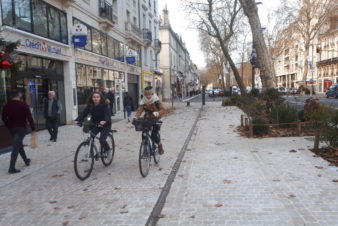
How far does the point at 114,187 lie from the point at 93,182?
0.54 meters

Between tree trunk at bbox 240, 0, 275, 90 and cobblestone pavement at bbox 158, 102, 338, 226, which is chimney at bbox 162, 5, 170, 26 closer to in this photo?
tree trunk at bbox 240, 0, 275, 90

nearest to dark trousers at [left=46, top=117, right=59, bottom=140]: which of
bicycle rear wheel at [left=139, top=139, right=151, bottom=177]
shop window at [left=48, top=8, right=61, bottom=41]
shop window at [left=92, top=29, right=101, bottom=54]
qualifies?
shop window at [left=48, top=8, right=61, bottom=41]

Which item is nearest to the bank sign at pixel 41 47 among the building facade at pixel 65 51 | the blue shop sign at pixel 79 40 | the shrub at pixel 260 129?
the building facade at pixel 65 51

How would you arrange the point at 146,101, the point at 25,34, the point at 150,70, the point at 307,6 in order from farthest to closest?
the point at 307,6
the point at 150,70
the point at 25,34
the point at 146,101

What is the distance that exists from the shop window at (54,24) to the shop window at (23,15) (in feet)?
5.21

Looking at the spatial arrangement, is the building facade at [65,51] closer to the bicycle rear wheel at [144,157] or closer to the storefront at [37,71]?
the storefront at [37,71]

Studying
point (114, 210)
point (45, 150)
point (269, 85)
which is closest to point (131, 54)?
point (269, 85)

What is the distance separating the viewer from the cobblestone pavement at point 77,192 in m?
A: 3.97

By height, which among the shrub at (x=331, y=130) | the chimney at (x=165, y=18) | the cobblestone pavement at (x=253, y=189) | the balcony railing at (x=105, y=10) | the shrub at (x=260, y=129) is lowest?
the cobblestone pavement at (x=253, y=189)

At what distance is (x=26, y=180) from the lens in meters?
5.76

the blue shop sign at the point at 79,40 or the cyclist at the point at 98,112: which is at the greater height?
the blue shop sign at the point at 79,40

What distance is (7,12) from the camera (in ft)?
34.8

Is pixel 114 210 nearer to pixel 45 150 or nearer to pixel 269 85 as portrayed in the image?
pixel 45 150

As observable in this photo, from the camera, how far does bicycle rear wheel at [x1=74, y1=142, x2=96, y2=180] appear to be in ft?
17.9
